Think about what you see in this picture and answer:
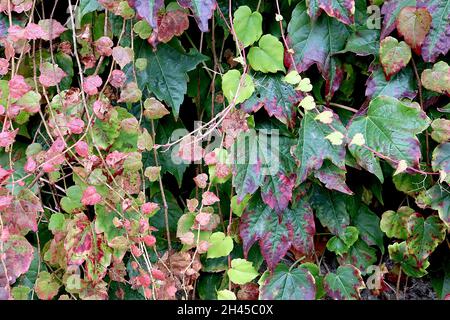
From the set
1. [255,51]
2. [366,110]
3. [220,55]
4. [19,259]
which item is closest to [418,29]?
[366,110]

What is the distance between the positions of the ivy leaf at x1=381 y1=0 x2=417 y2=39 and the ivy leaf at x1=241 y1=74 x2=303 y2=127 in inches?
9.6

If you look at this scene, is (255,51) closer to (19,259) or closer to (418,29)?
(418,29)

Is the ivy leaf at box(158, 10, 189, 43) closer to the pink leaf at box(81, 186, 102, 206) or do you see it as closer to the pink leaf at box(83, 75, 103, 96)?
the pink leaf at box(83, 75, 103, 96)

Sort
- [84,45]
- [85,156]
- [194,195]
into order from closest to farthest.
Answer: [85,156] < [84,45] < [194,195]

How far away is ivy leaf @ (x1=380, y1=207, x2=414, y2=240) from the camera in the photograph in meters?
1.31

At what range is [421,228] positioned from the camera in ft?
4.17

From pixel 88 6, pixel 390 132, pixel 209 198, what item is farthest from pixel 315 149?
pixel 88 6

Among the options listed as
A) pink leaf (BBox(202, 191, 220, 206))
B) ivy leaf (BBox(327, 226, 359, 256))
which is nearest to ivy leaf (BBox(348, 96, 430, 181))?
ivy leaf (BBox(327, 226, 359, 256))

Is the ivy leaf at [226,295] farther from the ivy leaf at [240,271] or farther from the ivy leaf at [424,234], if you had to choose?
the ivy leaf at [424,234]

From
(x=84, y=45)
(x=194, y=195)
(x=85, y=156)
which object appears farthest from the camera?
(x=194, y=195)

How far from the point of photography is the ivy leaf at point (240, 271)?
1297 mm

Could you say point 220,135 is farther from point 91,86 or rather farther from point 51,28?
point 51,28

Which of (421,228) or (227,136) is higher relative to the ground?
(227,136)
